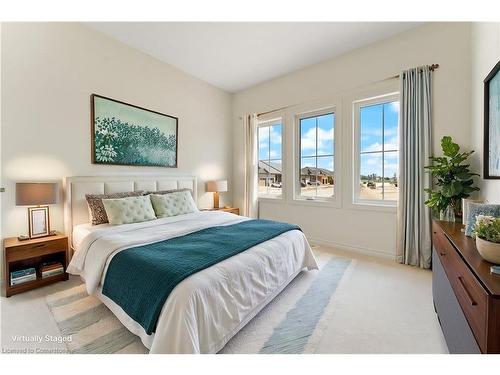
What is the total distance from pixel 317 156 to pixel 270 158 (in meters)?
0.98

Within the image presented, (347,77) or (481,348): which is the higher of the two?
(347,77)

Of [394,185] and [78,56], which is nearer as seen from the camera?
[78,56]

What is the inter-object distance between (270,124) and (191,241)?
316cm

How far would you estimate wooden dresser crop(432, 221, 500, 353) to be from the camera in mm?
829

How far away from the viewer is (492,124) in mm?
1793

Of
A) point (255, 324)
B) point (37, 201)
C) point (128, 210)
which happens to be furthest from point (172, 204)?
point (255, 324)

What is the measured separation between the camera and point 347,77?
11.2 ft

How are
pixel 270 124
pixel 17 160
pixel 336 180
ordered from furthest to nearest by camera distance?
pixel 270 124, pixel 336 180, pixel 17 160

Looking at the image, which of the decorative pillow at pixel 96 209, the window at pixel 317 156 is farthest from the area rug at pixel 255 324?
the window at pixel 317 156
